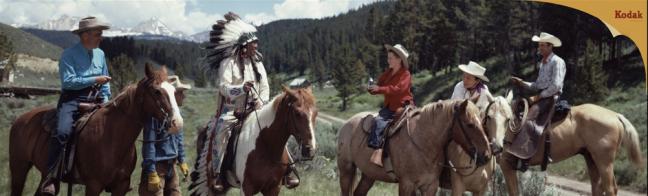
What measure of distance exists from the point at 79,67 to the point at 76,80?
25 cm

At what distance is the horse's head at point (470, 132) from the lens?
592 cm

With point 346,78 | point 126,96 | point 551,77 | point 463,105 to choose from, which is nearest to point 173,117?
point 126,96

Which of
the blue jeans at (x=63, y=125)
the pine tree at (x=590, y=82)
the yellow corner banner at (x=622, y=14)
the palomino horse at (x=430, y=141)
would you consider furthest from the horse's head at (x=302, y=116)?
the pine tree at (x=590, y=82)

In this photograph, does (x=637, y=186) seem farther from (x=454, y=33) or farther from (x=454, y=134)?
(x=454, y=33)

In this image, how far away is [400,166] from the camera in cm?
649

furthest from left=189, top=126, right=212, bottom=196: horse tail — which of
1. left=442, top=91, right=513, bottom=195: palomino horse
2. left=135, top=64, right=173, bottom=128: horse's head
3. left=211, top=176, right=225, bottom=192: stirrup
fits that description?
left=442, top=91, right=513, bottom=195: palomino horse

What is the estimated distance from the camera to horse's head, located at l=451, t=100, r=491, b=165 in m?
5.92

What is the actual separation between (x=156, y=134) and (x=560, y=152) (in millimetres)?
6476

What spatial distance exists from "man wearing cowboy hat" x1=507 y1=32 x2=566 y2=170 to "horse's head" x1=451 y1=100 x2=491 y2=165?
2693 mm

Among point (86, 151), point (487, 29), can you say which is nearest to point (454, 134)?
point (86, 151)

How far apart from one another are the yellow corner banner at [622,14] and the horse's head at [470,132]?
5.37 ft

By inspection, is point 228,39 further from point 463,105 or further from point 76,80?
point 463,105

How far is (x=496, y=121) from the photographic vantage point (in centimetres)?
622

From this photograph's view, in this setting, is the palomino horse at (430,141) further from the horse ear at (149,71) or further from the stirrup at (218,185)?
the horse ear at (149,71)
